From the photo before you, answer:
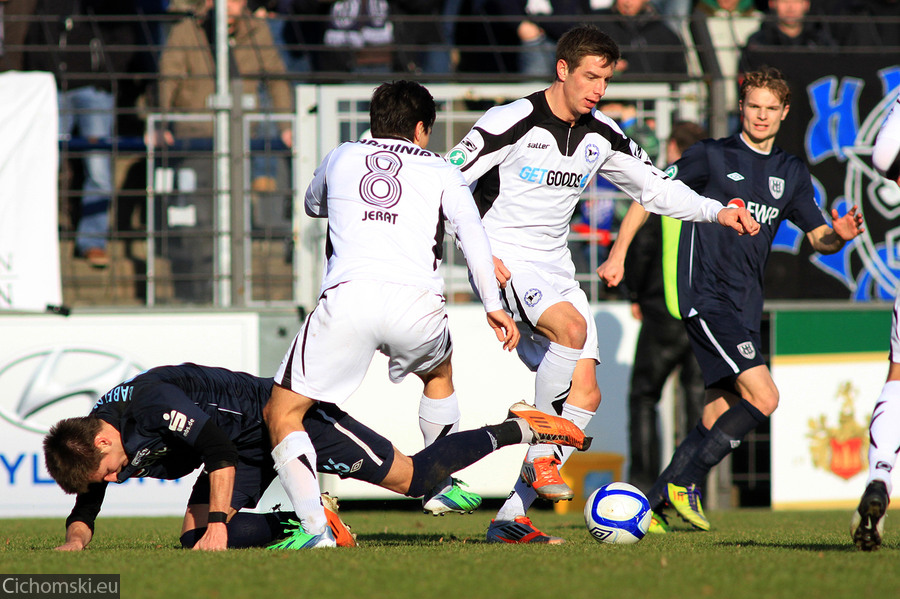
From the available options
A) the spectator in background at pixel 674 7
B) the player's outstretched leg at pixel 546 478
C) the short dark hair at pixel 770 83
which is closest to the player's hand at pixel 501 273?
the player's outstretched leg at pixel 546 478

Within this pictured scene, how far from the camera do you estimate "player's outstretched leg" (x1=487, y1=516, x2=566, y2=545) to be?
17.7ft

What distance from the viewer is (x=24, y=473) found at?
7973mm

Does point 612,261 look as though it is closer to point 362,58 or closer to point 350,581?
point 350,581

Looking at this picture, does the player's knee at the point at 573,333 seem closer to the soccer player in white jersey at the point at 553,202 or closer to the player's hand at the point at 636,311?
the soccer player in white jersey at the point at 553,202

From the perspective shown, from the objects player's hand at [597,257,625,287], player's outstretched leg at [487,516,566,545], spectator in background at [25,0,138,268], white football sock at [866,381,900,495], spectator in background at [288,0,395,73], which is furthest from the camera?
spectator in background at [288,0,395,73]

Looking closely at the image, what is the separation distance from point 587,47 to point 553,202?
81cm

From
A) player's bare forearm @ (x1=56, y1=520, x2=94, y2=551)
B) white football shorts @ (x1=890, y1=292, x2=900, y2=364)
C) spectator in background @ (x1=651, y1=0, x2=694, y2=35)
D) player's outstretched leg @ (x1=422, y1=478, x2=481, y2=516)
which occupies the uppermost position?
spectator in background @ (x1=651, y1=0, x2=694, y2=35)

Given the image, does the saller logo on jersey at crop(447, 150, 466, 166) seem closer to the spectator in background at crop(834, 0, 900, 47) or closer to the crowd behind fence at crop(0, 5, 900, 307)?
the crowd behind fence at crop(0, 5, 900, 307)

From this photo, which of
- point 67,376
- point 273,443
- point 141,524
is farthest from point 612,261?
point 67,376

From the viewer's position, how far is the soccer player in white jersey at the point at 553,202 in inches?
217

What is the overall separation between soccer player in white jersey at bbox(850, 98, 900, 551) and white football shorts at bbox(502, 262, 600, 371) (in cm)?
149

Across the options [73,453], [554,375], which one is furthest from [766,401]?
[73,453]

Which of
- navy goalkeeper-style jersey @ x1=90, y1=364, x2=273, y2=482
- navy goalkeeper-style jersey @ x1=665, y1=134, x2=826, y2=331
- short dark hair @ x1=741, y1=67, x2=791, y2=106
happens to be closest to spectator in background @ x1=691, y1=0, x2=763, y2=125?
short dark hair @ x1=741, y1=67, x2=791, y2=106

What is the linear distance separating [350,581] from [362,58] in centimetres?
668
